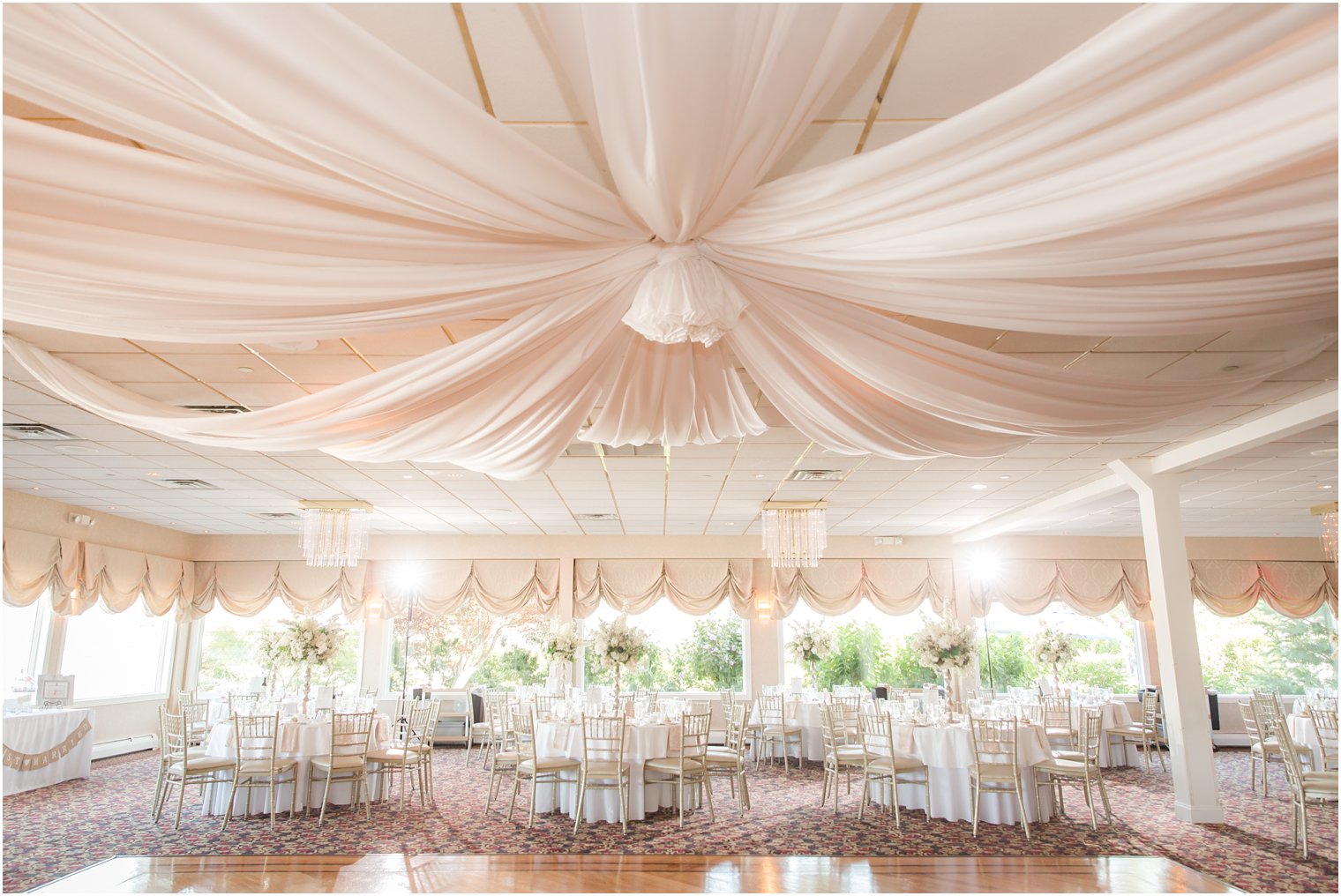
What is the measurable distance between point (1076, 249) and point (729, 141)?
1118 mm

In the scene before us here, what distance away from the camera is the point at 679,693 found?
13.5 m

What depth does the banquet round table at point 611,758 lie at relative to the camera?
7195mm

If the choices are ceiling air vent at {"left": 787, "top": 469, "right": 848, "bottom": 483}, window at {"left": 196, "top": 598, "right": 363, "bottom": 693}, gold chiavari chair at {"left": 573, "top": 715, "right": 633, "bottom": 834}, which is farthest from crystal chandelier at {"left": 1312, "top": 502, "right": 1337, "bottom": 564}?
window at {"left": 196, "top": 598, "right": 363, "bottom": 693}

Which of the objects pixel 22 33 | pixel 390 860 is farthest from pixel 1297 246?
pixel 390 860

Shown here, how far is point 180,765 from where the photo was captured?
6.90 meters

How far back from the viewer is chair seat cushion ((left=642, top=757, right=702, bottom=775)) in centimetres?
712

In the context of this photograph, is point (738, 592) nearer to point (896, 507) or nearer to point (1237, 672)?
point (896, 507)

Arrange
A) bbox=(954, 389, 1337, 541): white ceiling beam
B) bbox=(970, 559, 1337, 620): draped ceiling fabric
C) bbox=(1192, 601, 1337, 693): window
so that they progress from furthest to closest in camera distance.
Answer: bbox=(1192, 601, 1337, 693): window
bbox=(970, 559, 1337, 620): draped ceiling fabric
bbox=(954, 389, 1337, 541): white ceiling beam

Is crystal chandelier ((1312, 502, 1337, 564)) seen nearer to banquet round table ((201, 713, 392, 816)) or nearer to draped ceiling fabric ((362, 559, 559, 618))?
draped ceiling fabric ((362, 559, 559, 618))

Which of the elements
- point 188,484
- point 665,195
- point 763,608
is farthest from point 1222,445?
point 188,484

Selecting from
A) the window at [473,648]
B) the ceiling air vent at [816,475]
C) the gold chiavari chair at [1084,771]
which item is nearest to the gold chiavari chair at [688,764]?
the ceiling air vent at [816,475]

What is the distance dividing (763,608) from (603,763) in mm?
6430

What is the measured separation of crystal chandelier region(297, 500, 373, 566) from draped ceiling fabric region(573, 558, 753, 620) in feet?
13.4

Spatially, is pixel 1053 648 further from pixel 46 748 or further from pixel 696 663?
pixel 46 748
